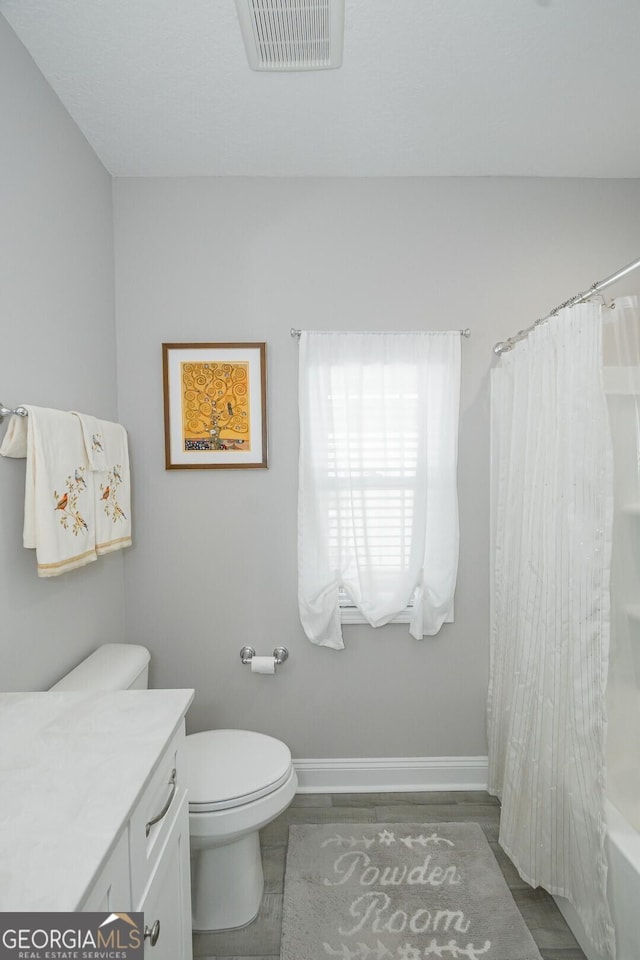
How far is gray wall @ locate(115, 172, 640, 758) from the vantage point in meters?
2.32

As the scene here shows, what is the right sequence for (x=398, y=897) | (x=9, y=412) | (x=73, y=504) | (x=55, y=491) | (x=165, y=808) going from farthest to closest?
(x=398, y=897), (x=73, y=504), (x=55, y=491), (x=9, y=412), (x=165, y=808)

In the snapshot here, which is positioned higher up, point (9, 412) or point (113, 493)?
point (9, 412)

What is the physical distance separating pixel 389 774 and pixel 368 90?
258cm

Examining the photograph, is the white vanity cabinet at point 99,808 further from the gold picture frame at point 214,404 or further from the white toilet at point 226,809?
the gold picture frame at point 214,404

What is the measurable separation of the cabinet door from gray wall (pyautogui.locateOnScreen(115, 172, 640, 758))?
1.04 metres

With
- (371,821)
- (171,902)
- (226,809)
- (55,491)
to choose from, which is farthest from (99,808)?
(371,821)

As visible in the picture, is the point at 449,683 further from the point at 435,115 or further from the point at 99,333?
the point at 435,115

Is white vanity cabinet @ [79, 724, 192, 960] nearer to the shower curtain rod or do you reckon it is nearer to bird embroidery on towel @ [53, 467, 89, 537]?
bird embroidery on towel @ [53, 467, 89, 537]

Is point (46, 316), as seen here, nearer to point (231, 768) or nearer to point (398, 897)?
point (231, 768)

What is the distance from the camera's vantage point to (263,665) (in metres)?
2.27

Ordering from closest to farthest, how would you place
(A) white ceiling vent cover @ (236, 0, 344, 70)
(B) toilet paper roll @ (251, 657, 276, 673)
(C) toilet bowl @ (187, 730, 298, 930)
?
(A) white ceiling vent cover @ (236, 0, 344, 70) < (C) toilet bowl @ (187, 730, 298, 930) < (B) toilet paper roll @ (251, 657, 276, 673)

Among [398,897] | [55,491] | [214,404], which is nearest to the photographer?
[55,491]

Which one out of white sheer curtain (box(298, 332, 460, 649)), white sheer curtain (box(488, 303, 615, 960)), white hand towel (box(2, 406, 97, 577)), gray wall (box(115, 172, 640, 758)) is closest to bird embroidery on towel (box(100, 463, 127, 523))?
white hand towel (box(2, 406, 97, 577))

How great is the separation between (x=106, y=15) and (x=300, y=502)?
1632mm
